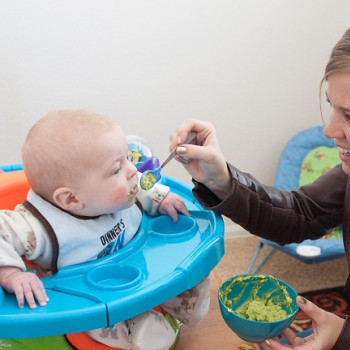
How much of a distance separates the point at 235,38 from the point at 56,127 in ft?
4.08

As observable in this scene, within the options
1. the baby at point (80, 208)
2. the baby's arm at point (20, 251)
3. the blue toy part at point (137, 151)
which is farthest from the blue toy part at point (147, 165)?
the baby's arm at point (20, 251)

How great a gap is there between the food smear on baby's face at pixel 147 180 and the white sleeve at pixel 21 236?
0.22 metres

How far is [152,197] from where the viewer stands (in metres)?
0.96

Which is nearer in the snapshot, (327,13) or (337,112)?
(337,112)

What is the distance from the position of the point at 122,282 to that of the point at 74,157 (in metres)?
0.21

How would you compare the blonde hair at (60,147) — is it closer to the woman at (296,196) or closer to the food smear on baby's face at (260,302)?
the woman at (296,196)

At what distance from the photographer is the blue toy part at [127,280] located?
2.17 ft

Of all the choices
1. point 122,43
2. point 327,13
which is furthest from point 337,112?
point 327,13

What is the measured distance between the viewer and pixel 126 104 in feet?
5.96

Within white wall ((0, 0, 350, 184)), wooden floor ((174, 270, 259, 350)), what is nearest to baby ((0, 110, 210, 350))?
wooden floor ((174, 270, 259, 350))

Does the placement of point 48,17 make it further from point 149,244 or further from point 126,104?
point 149,244

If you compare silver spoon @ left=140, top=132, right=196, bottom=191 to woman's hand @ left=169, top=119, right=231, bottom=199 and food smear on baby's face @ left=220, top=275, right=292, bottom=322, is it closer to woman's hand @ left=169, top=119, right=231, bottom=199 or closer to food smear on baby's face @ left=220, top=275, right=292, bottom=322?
woman's hand @ left=169, top=119, right=231, bottom=199

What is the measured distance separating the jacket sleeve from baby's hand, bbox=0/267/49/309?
1.21 feet

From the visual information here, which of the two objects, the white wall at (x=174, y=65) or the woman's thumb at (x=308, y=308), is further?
the white wall at (x=174, y=65)
